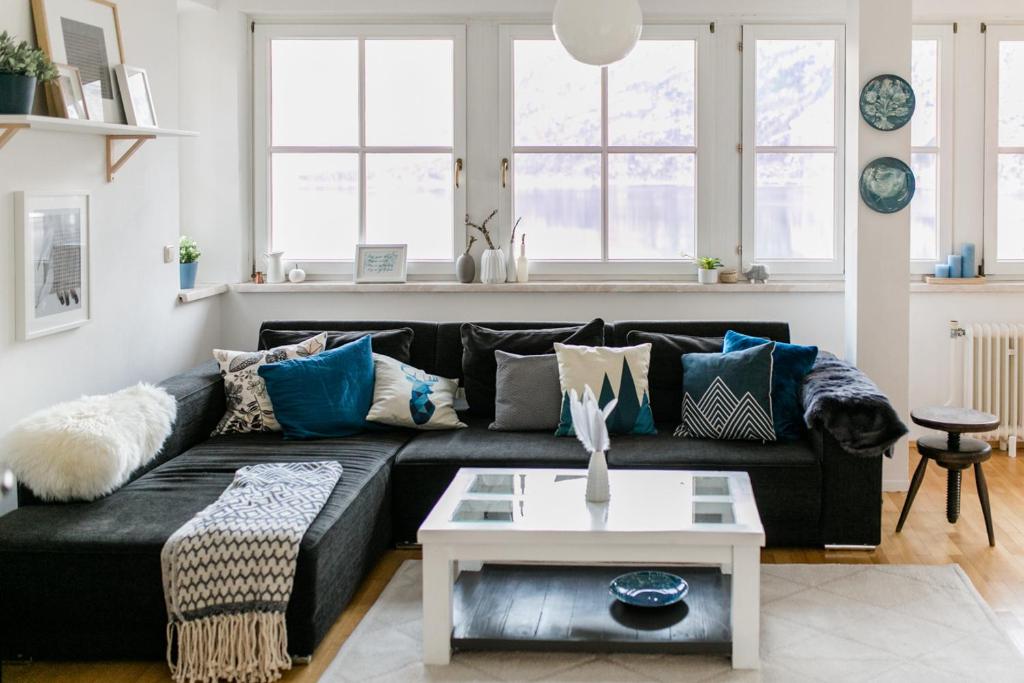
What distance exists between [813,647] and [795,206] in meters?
2.96

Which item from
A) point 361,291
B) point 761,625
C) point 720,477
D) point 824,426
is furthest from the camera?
point 361,291

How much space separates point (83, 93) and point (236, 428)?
56.1 inches

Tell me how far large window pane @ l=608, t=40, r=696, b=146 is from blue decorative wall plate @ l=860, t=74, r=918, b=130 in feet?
3.22

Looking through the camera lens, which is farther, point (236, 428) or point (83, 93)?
point (236, 428)

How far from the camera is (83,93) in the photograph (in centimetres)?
427

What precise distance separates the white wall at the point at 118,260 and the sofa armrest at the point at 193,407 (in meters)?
0.27

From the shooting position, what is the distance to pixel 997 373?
20.0 ft

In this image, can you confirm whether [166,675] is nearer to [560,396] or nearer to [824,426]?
[560,396]

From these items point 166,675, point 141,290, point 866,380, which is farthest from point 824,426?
point 141,290

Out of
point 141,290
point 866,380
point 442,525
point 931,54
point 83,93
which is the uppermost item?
point 931,54

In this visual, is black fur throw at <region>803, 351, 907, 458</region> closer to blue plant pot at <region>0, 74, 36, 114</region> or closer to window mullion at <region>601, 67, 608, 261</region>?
window mullion at <region>601, 67, 608, 261</region>

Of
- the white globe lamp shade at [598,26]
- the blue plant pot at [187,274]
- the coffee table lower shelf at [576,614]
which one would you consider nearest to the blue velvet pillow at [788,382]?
the coffee table lower shelf at [576,614]

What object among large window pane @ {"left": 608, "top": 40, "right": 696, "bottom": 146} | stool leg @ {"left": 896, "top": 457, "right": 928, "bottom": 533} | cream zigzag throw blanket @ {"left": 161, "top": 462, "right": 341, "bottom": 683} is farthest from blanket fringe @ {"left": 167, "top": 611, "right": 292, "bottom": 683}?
large window pane @ {"left": 608, "top": 40, "right": 696, "bottom": 146}

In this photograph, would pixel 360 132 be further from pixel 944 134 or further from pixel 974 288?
pixel 974 288
